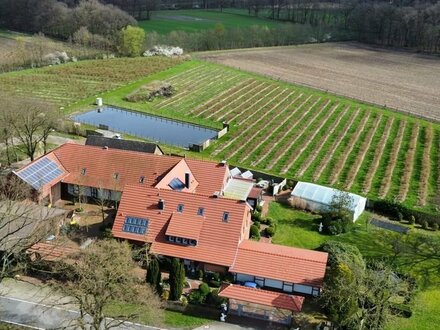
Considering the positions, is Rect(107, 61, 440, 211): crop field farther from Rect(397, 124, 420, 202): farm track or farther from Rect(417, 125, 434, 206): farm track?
Rect(397, 124, 420, 202): farm track

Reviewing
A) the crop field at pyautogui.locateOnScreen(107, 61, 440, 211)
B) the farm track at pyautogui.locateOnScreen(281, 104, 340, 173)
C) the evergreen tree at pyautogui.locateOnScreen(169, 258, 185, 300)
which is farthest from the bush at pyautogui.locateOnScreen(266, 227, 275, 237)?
the farm track at pyautogui.locateOnScreen(281, 104, 340, 173)

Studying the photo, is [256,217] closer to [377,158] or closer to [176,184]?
[176,184]

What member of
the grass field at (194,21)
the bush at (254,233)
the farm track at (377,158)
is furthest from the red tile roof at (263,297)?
the grass field at (194,21)

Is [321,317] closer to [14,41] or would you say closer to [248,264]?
[248,264]

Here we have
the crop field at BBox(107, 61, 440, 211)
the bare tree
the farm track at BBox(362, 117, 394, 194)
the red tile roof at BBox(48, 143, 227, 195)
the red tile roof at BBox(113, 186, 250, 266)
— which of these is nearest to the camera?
the bare tree

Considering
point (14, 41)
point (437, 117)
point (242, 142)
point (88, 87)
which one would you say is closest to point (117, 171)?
point (242, 142)

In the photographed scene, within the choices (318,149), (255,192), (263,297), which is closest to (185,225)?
(263,297)

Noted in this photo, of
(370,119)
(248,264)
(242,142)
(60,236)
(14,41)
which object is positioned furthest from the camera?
(14,41)
